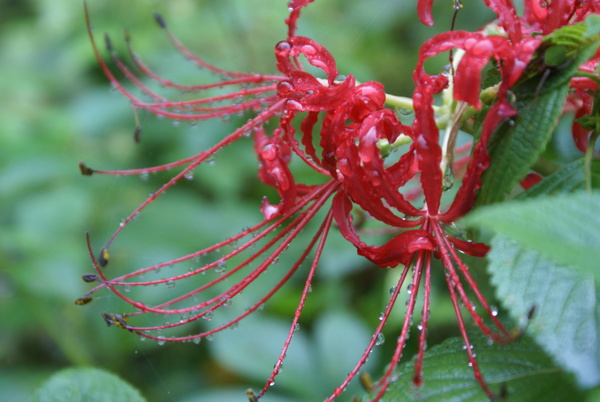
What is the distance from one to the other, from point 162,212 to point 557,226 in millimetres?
1668

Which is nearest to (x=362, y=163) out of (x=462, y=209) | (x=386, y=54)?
(x=462, y=209)

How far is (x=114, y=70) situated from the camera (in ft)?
9.12

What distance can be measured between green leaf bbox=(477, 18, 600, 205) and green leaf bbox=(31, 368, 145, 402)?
1.91 ft

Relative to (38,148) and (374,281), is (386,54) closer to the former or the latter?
(374,281)

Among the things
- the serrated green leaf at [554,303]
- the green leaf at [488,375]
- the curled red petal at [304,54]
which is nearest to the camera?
the serrated green leaf at [554,303]

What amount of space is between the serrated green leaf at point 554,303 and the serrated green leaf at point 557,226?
13 cm

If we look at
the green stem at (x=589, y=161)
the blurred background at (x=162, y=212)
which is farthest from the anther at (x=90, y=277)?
the green stem at (x=589, y=161)

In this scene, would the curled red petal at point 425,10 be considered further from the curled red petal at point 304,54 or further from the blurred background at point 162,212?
the blurred background at point 162,212

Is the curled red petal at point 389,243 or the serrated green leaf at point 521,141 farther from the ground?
the serrated green leaf at point 521,141

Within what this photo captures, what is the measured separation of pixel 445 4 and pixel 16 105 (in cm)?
186

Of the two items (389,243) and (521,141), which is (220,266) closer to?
(389,243)

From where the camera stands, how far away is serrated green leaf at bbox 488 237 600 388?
1.94 ft

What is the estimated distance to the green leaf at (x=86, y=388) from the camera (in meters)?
0.92

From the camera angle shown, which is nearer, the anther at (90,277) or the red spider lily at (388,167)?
the red spider lily at (388,167)
